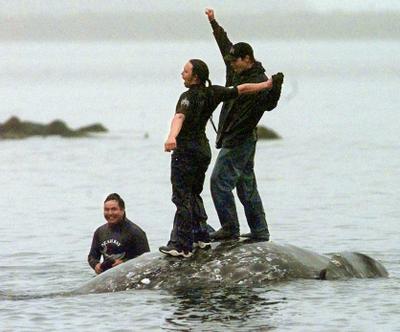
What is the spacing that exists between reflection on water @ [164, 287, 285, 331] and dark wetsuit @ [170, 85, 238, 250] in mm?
941

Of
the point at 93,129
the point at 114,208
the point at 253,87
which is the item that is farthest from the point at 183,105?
the point at 93,129

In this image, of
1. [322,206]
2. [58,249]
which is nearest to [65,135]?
[322,206]

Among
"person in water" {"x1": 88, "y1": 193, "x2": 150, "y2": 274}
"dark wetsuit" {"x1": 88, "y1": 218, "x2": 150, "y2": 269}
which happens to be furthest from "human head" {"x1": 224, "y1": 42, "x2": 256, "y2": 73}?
"dark wetsuit" {"x1": 88, "y1": 218, "x2": 150, "y2": 269}

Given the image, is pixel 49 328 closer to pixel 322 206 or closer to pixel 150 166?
pixel 322 206

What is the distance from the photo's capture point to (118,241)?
944 inches

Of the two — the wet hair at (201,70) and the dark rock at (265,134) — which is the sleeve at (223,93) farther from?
the dark rock at (265,134)

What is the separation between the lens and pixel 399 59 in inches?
7766

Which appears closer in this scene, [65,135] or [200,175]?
[200,175]

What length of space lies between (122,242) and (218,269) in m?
2.09

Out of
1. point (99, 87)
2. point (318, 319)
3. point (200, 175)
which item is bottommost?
point (318, 319)

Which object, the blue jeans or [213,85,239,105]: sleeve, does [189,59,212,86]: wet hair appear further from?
the blue jeans

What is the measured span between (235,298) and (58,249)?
9595mm

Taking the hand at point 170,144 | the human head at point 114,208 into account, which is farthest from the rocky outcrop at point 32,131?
the hand at point 170,144

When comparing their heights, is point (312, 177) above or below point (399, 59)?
below
